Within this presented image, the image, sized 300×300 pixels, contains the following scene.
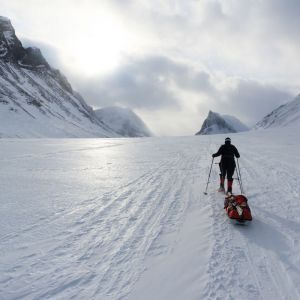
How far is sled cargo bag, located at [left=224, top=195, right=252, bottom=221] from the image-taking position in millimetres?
7598

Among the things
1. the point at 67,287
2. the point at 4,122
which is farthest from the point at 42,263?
the point at 4,122

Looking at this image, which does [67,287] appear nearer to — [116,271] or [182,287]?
[116,271]

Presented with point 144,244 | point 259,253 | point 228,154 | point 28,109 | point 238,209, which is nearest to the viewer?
point 259,253

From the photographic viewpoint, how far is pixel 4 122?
118 metres

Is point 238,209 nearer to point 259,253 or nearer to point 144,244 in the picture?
point 259,253

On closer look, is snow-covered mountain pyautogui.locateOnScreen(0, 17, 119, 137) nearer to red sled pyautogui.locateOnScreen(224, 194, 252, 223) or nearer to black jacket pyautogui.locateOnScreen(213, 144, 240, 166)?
black jacket pyautogui.locateOnScreen(213, 144, 240, 166)

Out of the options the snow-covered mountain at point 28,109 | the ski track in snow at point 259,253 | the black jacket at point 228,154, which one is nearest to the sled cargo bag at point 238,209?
the ski track in snow at point 259,253

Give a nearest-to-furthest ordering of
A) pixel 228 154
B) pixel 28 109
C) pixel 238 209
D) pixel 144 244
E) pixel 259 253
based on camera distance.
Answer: pixel 259 253 < pixel 144 244 < pixel 238 209 < pixel 228 154 < pixel 28 109

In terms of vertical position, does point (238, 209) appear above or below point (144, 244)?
above

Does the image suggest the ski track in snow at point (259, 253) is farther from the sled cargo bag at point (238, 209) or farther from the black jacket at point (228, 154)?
the black jacket at point (228, 154)

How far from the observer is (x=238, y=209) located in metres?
7.88

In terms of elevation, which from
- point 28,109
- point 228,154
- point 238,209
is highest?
point 28,109

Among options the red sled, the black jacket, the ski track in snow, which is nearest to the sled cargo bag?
the red sled

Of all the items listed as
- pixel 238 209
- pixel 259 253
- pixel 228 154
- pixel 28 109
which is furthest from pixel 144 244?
pixel 28 109
